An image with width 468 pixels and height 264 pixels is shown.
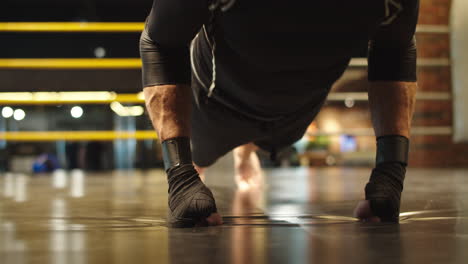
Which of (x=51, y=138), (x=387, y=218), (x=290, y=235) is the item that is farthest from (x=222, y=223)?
(x=51, y=138)

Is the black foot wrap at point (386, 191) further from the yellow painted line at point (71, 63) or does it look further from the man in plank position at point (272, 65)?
the yellow painted line at point (71, 63)

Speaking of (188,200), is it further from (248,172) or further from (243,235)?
(248,172)

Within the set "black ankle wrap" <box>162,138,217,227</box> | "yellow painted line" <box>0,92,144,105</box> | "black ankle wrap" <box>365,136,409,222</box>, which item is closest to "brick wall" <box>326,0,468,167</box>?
"yellow painted line" <box>0,92,144,105</box>

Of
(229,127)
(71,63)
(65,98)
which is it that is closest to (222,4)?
(229,127)

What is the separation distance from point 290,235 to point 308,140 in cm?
475

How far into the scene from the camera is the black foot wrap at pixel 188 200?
936mm

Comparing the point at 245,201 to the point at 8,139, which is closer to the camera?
the point at 245,201

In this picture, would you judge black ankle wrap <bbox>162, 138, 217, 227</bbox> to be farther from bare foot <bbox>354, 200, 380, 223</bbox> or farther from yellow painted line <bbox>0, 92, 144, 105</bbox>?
yellow painted line <bbox>0, 92, 144, 105</bbox>

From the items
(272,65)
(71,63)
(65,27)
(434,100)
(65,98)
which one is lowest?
(272,65)

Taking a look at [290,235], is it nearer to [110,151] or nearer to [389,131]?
[389,131]

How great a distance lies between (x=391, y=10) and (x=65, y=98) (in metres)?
4.06

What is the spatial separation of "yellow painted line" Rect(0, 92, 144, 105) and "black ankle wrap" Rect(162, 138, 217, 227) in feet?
11.7

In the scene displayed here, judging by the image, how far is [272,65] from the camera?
3.37ft

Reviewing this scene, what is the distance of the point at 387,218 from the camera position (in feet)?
3.23
